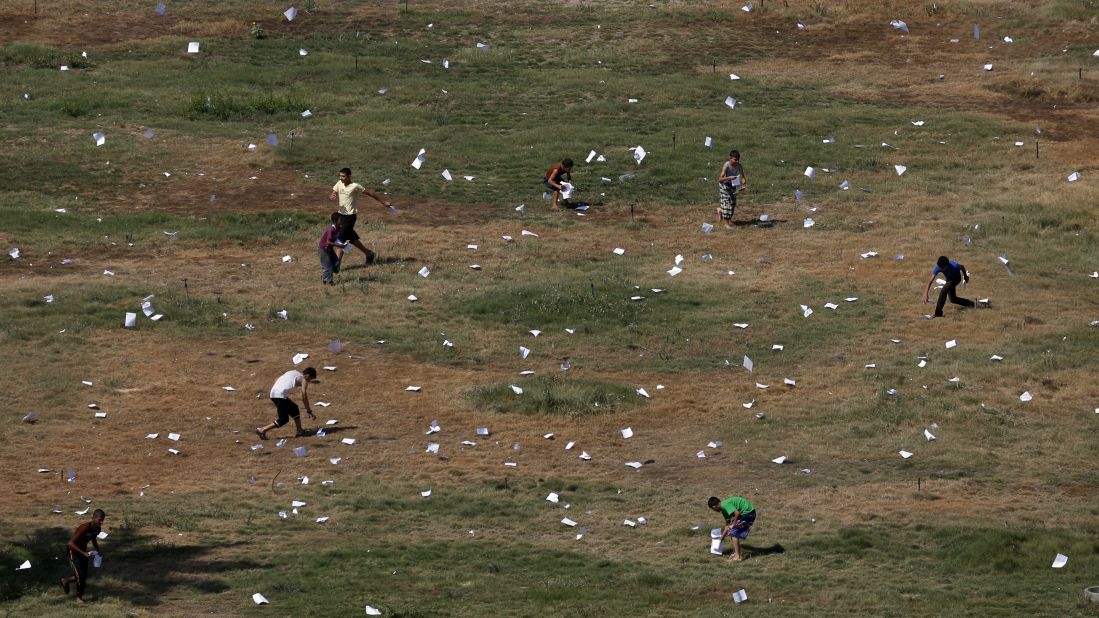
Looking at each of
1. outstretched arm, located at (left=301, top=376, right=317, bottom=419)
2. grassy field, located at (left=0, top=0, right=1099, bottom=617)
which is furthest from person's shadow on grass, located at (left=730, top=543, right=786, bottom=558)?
outstretched arm, located at (left=301, top=376, right=317, bottom=419)

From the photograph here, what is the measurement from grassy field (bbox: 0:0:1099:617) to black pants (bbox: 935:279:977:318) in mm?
218

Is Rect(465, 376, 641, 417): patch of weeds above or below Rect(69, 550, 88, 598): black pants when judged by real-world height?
above

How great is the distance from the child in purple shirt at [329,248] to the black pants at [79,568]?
11.5m

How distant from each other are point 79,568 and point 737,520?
292 inches

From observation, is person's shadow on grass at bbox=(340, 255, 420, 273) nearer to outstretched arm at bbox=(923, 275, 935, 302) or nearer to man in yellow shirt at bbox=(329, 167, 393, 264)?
man in yellow shirt at bbox=(329, 167, 393, 264)

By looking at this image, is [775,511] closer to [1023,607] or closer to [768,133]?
[1023,607]

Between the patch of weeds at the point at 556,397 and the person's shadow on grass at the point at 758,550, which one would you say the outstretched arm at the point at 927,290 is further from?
the person's shadow on grass at the point at 758,550

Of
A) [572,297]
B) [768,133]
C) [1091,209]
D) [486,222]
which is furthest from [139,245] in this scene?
[1091,209]

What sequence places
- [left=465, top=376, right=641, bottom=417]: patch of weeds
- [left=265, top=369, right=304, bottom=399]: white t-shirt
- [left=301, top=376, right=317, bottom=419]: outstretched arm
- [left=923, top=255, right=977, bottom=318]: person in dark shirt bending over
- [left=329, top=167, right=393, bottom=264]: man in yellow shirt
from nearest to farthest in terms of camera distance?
[left=265, top=369, right=304, bottom=399]: white t-shirt → [left=301, top=376, right=317, bottom=419]: outstretched arm → [left=465, top=376, right=641, bottom=417]: patch of weeds → [left=923, top=255, right=977, bottom=318]: person in dark shirt bending over → [left=329, top=167, right=393, bottom=264]: man in yellow shirt

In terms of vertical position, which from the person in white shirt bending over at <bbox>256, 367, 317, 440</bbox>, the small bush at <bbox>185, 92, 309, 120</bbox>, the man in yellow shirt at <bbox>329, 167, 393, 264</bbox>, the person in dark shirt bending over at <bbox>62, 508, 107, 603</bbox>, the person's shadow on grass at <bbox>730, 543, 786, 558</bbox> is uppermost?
the small bush at <bbox>185, 92, 309, 120</bbox>

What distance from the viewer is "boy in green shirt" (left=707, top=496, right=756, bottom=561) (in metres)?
19.2

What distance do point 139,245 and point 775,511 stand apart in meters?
15.5

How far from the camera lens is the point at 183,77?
41.5 m

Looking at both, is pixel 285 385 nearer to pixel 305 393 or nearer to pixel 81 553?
pixel 305 393
